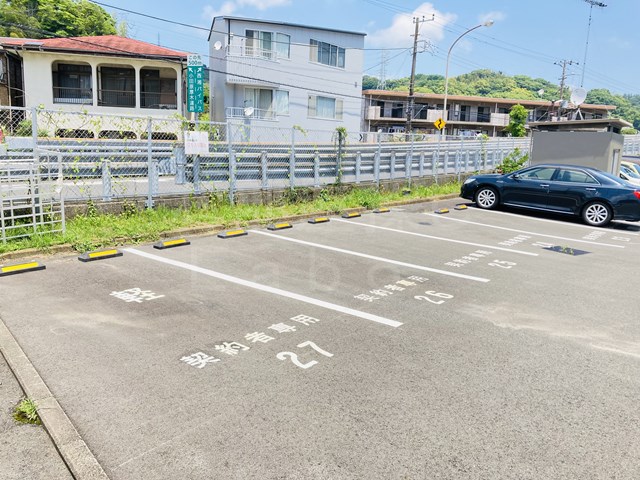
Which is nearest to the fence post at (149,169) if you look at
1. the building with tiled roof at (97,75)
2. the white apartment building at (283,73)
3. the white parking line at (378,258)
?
the white parking line at (378,258)

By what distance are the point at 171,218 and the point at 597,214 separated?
10135 millimetres

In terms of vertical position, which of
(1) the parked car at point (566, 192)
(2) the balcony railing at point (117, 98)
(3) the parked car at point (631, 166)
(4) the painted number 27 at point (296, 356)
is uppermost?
(2) the balcony railing at point (117, 98)

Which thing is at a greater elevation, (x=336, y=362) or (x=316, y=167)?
(x=316, y=167)

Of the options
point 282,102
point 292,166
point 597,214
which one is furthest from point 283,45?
point 597,214

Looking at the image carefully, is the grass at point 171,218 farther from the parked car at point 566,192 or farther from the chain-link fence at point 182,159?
the parked car at point 566,192

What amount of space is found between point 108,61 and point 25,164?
20473 mm

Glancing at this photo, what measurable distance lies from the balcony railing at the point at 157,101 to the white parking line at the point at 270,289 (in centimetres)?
2143

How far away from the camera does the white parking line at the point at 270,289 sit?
5398 millimetres

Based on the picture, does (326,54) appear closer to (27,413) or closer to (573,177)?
(573,177)

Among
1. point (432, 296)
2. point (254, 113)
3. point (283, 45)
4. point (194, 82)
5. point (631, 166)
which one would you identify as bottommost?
point (432, 296)

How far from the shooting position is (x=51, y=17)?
42281mm

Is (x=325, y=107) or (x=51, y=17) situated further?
(x=51, y=17)

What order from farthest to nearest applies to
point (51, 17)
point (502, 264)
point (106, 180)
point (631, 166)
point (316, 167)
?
point (51, 17)
point (631, 166)
point (316, 167)
point (106, 180)
point (502, 264)

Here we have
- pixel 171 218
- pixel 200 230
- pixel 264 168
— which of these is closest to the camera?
pixel 200 230
